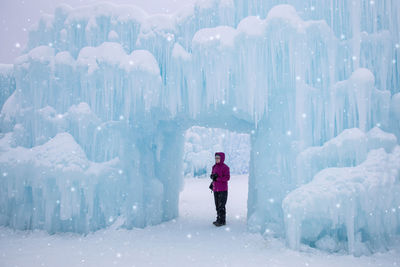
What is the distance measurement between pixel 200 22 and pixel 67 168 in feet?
13.7

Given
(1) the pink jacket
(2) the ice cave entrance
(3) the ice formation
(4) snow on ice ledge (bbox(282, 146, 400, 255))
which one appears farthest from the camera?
(2) the ice cave entrance

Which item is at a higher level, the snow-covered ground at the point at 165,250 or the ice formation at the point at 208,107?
the ice formation at the point at 208,107

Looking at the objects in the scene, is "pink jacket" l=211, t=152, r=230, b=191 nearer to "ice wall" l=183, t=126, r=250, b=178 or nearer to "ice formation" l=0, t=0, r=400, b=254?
"ice formation" l=0, t=0, r=400, b=254

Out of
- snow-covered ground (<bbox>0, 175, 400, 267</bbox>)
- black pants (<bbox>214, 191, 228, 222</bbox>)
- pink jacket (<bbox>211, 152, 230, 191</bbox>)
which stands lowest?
snow-covered ground (<bbox>0, 175, 400, 267</bbox>)

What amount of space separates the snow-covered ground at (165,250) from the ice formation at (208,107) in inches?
12.4

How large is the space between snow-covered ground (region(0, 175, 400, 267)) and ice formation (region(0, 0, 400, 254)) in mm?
314

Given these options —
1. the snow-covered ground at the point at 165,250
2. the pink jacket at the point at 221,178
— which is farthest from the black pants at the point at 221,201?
the snow-covered ground at the point at 165,250

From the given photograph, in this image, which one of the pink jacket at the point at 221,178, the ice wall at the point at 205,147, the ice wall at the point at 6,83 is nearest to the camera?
the pink jacket at the point at 221,178

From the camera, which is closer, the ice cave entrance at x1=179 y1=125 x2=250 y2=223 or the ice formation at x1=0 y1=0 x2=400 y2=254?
the ice formation at x1=0 y1=0 x2=400 y2=254

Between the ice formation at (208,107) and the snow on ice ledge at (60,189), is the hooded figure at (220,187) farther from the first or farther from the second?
the snow on ice ledge at (60,189)

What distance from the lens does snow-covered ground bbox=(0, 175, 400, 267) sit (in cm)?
404

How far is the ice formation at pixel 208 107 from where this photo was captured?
4.60m

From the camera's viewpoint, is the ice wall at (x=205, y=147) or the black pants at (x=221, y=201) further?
the ice wall at (x=205, y=147)

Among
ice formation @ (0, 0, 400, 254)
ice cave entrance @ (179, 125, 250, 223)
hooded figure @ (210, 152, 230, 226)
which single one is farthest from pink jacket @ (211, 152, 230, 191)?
ice cave entrance @ (179, 125, 250, 223)
